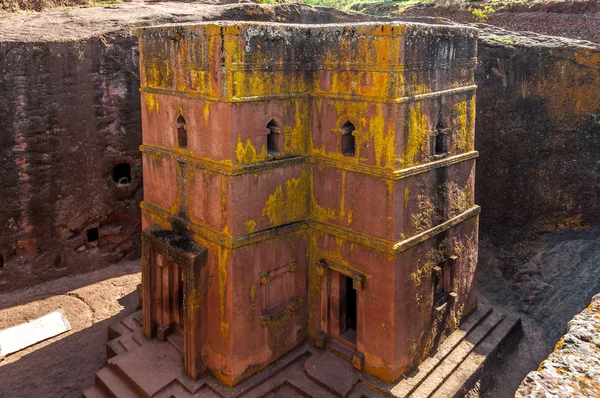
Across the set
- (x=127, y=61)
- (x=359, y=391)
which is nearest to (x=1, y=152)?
(x=127, y=61)

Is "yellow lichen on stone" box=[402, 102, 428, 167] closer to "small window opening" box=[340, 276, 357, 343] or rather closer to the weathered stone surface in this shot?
"small window opening" box=[340, 276, 357, 343]

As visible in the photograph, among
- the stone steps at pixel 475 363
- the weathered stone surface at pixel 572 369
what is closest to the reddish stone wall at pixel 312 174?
the stone steps at pixel 475 363

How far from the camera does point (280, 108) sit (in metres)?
7.38

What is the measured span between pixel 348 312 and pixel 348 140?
9.84 ft

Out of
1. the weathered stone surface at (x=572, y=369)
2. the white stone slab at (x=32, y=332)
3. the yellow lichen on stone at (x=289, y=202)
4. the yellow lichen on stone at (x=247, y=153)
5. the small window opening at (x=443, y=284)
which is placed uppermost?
the yellow lichen on stone at (x=247, y=153)

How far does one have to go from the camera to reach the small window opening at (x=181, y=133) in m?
7.75

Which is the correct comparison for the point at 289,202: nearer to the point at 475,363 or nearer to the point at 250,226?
the point at 250,226

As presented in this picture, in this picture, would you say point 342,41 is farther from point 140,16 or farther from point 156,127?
point 140,16

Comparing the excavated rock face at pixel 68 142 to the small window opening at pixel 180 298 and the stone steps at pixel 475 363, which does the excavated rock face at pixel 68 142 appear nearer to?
the small window opening at pixel 180 298

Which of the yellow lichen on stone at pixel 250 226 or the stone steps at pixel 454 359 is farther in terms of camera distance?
the stone steps at pixel 454 359

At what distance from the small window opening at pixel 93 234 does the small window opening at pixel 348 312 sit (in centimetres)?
671

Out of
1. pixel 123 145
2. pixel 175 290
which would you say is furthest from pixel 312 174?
pixel 123 145

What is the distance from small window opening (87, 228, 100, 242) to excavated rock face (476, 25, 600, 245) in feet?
29.3

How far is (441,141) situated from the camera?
25.7 feet
